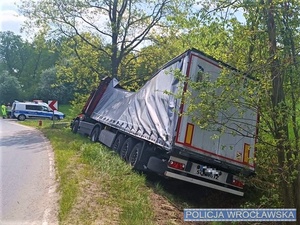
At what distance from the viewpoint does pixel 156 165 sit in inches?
328

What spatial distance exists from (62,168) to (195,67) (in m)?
4.16

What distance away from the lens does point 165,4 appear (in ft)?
72.0

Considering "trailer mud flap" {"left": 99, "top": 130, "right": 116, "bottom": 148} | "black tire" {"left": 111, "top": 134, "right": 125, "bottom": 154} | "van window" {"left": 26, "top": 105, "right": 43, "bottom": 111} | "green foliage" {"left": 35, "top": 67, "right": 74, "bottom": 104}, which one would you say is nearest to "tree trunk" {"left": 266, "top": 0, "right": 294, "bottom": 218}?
"black tire" {"left": 111, "top": 134, "right": 125, "bottom": 154}

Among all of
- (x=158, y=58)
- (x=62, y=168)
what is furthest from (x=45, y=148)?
(x=158, y=58)

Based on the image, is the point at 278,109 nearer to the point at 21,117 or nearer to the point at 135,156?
the point at 135,156

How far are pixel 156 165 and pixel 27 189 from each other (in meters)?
2.86

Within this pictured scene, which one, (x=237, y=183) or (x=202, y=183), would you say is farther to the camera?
(x=237, y=183)

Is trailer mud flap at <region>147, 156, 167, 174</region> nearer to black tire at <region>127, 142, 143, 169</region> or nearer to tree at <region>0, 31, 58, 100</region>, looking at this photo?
black tire at <region>127, 142, 143, 169</region>

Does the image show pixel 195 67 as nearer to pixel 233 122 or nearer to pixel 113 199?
pixel 233 122

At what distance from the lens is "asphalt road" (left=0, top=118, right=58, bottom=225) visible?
564 centimetres

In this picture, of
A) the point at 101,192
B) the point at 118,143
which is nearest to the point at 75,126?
the point at 118,143

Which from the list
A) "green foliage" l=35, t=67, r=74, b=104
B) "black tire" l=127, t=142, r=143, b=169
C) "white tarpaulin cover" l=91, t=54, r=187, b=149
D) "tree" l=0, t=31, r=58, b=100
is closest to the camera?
"white tarpaulin cover" l=91, t=54, r=187, b=149

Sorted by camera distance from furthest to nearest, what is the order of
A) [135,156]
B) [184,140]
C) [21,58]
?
[21,58], [135,156], [184,140]

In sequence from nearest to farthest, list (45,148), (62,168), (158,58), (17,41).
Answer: (62,168), (45,148), (158,58), (17,41)
